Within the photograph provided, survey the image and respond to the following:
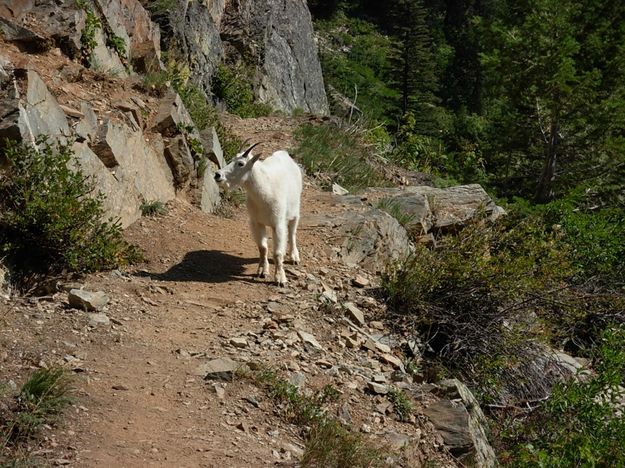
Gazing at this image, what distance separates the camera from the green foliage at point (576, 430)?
267 inches

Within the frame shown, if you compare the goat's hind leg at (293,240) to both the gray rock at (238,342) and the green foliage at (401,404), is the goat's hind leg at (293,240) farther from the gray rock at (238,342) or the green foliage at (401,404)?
the green foliage at (401,404)

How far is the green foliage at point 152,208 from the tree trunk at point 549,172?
11849mm

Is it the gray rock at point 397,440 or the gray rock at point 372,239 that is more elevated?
the gray rock at point 372,239

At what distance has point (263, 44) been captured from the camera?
2141 cm

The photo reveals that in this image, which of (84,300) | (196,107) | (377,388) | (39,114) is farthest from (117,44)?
(377,388)

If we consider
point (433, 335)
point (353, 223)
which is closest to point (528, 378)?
point (433, 335)

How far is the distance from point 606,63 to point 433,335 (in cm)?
1286

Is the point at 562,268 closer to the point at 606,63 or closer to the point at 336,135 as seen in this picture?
the point at 336,135

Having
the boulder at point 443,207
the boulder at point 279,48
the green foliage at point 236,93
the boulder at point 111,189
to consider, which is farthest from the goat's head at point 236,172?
the boulder at point 279,48

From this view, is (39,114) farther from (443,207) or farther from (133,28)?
(443,207)

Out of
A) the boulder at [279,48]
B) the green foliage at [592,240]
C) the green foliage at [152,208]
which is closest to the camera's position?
the green foliage at [152,208]

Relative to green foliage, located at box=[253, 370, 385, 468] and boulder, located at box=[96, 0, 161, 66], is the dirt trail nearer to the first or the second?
green foliage, located at box=[253, 370, 385, 468]

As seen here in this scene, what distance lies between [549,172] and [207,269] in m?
12.5

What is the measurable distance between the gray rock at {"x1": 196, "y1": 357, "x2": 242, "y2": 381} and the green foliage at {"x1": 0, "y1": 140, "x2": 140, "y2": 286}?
6.57 feet
